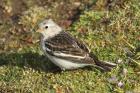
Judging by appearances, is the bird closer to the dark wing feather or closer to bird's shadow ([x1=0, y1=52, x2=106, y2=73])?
the dark wing feather

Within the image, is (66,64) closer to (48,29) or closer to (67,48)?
(67,48)

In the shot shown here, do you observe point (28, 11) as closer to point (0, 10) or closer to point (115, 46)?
point (0, 10)

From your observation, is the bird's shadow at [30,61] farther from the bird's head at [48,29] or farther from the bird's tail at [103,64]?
the bird's head at [48,29]

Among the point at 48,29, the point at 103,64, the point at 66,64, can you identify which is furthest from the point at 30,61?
the point at 103,64

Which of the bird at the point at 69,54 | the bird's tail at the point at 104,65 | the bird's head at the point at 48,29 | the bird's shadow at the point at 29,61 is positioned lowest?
the bird's shadow at the point at 29,61

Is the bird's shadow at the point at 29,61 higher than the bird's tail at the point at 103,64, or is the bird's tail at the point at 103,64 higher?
the bird's tail at the point at 103,64

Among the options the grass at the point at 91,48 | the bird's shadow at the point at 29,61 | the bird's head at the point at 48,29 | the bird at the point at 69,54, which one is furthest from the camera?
the bird's shadow at the point at 29,61

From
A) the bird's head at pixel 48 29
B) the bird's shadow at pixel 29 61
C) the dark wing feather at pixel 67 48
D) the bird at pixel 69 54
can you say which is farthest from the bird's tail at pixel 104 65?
the bird's head at pixel 48 29
